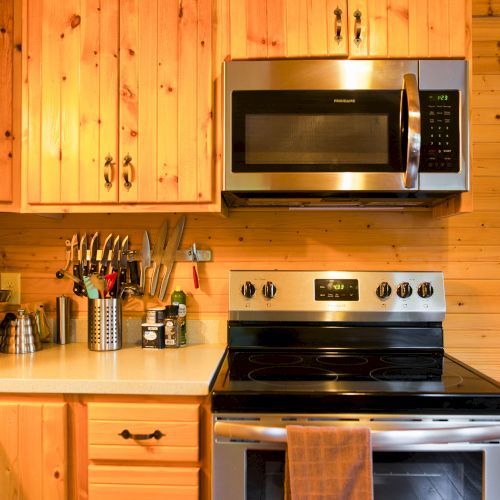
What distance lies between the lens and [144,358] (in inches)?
63.8

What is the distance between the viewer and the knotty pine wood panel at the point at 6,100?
1.66 metres

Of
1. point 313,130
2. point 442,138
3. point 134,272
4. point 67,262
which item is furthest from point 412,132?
point 67,262

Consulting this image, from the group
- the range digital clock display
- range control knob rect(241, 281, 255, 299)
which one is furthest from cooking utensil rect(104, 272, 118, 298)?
the range digital clock display

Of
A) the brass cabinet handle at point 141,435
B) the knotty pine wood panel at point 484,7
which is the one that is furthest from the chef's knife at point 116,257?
the knotty pine wood panel at point 484,7

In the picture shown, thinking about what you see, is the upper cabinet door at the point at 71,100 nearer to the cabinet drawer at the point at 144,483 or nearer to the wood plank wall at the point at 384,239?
the wood plank wall at the point at 384,239

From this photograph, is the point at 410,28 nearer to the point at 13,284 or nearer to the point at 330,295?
the point at 330,295

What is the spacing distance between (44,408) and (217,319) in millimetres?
722

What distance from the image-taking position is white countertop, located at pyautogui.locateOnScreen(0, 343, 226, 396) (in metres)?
1.33

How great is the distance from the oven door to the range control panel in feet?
1.80

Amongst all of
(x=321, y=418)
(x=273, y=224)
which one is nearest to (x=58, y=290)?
(x=273, y=224)

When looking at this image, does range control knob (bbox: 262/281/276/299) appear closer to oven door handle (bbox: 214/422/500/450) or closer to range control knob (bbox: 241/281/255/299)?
range control knob (bbox: 241/281/255/299)

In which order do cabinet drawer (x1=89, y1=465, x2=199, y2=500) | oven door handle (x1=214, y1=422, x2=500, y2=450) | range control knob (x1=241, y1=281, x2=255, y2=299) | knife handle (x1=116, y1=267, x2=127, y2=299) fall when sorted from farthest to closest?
knife handle (x1=116, y1=267, x2=127, y2=299) → range control knob (x1=241, y1=281, x2=255, y2=299) → cabinet drawer (x1=89, y1=465, x2=199, y2=500) → oven door handle (x1=214, y1=422, x2=500, y2=450)

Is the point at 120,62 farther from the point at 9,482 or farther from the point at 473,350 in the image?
the point at 473,350

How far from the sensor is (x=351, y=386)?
131 cm
